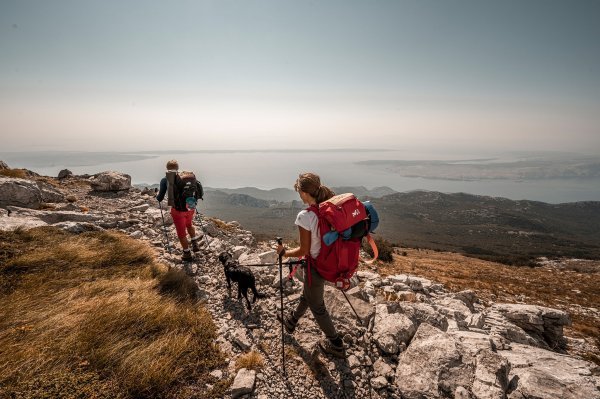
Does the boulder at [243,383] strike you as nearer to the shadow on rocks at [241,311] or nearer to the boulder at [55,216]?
the shadow on rocks at [241,311]

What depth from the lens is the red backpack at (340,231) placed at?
397cm

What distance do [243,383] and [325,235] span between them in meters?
2.68

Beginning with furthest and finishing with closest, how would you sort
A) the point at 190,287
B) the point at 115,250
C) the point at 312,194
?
the point at 115,250 → the point at 190,287 → the point at 312,194

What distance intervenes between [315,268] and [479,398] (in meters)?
2.89

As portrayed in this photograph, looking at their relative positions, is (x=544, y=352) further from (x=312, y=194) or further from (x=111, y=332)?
(x=111, y=332)

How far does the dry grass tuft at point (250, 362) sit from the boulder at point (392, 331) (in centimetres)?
237

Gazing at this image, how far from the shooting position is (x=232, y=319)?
602 cm

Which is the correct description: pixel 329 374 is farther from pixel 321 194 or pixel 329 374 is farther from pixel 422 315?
pixel 321 194

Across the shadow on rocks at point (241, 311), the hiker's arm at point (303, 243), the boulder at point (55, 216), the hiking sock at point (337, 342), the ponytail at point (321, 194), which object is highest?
the ponytail at point (321, 194)

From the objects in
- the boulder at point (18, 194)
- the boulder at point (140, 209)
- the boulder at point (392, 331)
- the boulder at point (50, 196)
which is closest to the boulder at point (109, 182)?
the boulder at point (50, 196)

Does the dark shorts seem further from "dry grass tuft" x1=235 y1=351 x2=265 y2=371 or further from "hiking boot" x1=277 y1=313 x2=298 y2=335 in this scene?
"dry grass tuft" x1=235 y1=351 x2=265 y2=371

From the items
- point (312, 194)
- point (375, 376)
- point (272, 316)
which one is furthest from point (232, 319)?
point (312, 194)

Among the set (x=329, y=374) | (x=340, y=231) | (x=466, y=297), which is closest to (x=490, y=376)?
(x=329, y=374)

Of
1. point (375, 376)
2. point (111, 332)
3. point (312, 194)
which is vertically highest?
point (312, 194)
